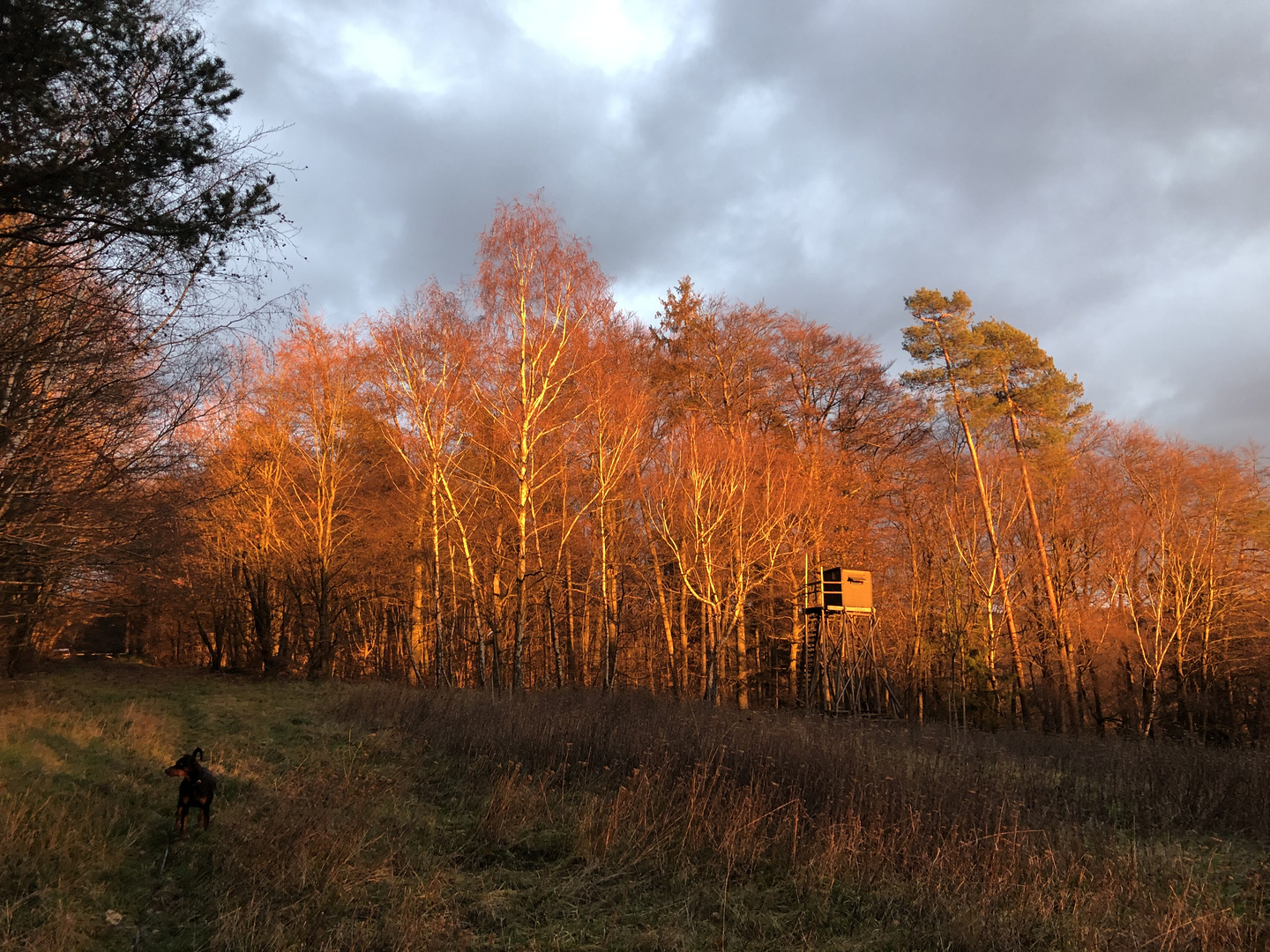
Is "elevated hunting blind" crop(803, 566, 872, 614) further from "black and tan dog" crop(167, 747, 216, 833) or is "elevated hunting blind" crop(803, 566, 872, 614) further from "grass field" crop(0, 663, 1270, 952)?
"black and tan dog" crop(167, 747, 216, 833)

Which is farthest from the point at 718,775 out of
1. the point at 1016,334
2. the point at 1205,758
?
the point at 1016,334

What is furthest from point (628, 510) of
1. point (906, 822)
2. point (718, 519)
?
point (906, 822)

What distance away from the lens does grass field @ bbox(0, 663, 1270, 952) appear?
450 cm

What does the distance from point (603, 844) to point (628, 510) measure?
635 inches

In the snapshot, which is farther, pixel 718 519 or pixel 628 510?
pixel 628 510

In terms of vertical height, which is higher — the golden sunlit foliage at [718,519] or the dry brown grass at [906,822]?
the golden sunlit foliage at [718,519]

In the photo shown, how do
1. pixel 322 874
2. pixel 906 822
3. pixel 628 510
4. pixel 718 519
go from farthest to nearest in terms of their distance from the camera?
pixel 628 510 → pixel 718 519 → pixel 906 822 → pixel 322 874

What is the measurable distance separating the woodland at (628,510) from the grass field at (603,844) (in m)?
3.07

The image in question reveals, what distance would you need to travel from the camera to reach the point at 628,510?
21891mm

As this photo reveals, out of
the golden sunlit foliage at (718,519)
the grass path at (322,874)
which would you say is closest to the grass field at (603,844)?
the grass path at (322,874)

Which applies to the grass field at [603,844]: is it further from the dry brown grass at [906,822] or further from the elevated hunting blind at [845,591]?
the elevated hunting blind at [845,591]

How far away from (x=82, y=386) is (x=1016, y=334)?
26.1 meters

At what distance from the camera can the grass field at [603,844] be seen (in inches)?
177

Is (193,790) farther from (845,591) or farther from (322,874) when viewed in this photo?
(845,591)
